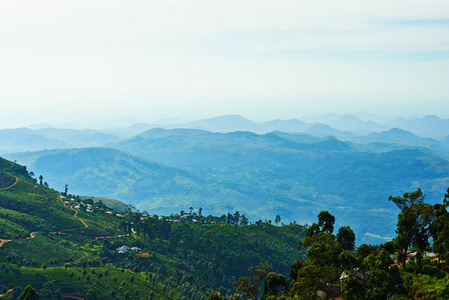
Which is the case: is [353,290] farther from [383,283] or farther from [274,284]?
[274,284]

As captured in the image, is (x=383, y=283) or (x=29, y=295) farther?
(x=29, y=295)

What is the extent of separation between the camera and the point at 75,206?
465 ft

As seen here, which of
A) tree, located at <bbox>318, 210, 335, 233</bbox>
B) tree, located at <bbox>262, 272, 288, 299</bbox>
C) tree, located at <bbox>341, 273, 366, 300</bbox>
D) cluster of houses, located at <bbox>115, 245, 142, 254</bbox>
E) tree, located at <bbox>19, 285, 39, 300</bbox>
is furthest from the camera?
cluster of houses, located at <bbox>115, 245, 142, 254</bbox>

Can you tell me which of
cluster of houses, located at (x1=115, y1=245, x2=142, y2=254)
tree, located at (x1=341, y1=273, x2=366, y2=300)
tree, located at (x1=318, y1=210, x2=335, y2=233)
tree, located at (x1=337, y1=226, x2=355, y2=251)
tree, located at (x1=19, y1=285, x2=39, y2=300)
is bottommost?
cluster of houses, located at (x1=115, y1=245, x2=142, y2=254)

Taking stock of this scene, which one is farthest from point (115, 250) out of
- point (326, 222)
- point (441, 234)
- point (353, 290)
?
point (441, 234)

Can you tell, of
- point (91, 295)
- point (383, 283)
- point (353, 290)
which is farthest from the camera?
point (91, 295)

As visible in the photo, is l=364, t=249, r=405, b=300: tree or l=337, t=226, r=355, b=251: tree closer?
l=364, t=249, r=405, b=300: tree

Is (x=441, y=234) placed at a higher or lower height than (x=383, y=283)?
higher

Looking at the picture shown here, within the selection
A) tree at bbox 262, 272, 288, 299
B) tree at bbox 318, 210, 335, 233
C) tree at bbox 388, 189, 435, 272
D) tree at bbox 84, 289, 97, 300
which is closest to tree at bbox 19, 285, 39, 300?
tree at bbox 84, 289, 97, 300

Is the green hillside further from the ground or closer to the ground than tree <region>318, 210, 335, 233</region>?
closer to the ground

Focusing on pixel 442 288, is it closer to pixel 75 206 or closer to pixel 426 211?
pixel 426 211

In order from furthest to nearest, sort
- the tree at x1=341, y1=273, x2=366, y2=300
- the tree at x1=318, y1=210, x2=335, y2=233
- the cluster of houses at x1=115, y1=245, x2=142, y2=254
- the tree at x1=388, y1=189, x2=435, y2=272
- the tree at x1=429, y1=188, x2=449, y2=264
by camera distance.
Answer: the cluster of houses at x1=115, y1=245, x2=142, y2=254
the tree at x1=318, y1=210, x2=335, y2=233
the tree at x1=388, y1=189, x2=435, y2=272
the tree at x1=429, y1=188, x2=449, y2=264
the tree at x1=341, y1=273, x2=366, y2=300

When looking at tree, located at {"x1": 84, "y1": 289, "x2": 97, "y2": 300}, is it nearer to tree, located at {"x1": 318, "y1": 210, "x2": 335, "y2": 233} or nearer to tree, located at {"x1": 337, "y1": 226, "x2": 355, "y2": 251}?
tree, located at {"x1": 318, "y1": 210, "x2": 335, "y2": 233}

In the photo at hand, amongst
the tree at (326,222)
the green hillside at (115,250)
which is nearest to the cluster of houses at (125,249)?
the green hillside at (115,250)
